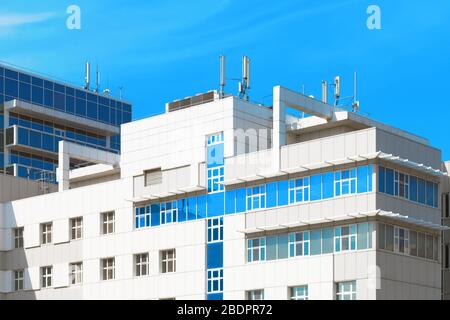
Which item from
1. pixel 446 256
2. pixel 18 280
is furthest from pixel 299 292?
pixel 18 280

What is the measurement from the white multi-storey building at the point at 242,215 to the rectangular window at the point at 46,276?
0.26 ft

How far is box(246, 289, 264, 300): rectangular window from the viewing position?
63.6 m

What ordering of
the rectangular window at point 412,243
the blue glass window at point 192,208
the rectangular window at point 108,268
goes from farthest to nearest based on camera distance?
the rectangular window at point 108,268 → the blue glass window at point 192,208 → the rectangular window at point 412,243

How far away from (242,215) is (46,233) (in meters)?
20.7

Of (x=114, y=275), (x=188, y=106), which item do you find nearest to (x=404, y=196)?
(x=188, y=106)

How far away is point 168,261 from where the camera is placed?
230ft

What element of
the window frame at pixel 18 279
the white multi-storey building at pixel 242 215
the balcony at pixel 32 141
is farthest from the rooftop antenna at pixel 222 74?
the balcony at pixel 32 141

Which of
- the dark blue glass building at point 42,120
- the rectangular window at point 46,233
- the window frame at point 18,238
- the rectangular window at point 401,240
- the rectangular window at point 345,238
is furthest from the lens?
the dark blue glass building at point 42,120

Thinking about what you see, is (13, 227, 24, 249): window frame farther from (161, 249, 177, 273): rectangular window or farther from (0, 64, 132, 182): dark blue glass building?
(0, 64, 132, 182): dark blue glass building

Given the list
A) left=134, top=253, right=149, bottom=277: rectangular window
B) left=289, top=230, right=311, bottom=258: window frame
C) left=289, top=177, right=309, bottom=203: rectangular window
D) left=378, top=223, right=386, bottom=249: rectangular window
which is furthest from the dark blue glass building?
left=378, top=223, right=386, bottom=249: rectangular window

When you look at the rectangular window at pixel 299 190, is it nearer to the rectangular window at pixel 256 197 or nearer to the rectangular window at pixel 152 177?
the rectangular window at pixel 256 197

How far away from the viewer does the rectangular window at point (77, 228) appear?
76919mm

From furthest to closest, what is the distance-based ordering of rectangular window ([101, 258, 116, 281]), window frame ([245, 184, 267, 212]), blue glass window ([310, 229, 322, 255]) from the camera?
rectangular window ([101, 258, 116, 281]) → window frame ([245, 184, 267, 212]) → blue glass window ([310, 229, 322, 255])

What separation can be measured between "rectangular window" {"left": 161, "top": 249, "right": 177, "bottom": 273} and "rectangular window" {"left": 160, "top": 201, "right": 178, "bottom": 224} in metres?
2.23
